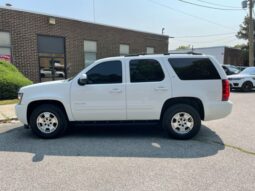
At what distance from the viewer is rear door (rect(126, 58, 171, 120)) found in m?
6.38

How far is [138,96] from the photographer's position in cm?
640

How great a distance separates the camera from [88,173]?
14.8ft

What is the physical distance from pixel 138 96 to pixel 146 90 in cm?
22

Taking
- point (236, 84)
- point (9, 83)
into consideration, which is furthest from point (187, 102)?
point (236, 84)

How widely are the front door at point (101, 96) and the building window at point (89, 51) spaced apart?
13515 millimetres

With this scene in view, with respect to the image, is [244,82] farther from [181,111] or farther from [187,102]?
[181,111]

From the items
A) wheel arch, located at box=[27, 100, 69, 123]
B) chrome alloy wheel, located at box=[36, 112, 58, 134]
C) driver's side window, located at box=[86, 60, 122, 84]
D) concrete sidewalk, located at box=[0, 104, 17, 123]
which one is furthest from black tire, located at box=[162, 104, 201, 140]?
concrete sidewalk, located at box=[0, 104, 17, 123]

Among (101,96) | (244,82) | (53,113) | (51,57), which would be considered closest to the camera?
(101,96)

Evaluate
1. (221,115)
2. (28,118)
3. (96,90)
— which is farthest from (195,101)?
(28,118)

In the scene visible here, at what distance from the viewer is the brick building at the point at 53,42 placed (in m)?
15.5

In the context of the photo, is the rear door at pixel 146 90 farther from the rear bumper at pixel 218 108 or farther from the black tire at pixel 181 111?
the rear bumper at pixel 218 108

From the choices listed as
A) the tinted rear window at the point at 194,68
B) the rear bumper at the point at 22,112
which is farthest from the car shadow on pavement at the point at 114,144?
the tinted rear window at the point at 194,68

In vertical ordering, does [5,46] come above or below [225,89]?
above

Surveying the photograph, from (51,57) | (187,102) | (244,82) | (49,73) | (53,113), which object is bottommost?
(53,113)
